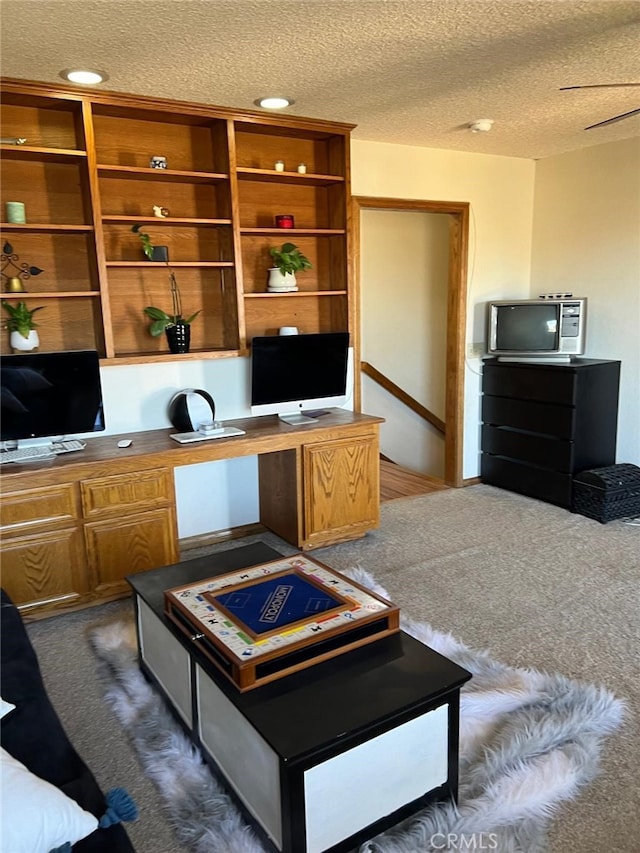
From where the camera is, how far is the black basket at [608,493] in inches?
154

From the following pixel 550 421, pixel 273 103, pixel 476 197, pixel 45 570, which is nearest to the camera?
pixel 45 570

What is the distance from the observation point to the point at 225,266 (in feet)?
11.3

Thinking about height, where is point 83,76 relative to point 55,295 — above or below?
above

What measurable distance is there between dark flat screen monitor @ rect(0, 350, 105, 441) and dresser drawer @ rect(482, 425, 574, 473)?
2853 mm

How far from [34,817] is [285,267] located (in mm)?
3040

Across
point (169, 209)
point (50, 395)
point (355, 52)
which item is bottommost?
point (50, 395)

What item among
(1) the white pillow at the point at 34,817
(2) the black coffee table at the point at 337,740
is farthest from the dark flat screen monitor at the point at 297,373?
(1) the white pillow at the point at 34,817

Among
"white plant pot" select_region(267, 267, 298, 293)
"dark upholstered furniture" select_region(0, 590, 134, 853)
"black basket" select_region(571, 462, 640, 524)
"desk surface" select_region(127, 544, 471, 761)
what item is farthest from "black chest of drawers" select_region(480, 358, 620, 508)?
"dark upholstered furniture" select_region(0, 590, 134, 853)

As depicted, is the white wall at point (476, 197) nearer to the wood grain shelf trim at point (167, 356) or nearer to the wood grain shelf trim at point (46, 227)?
the wood grain shelf trim at point (167, 356)

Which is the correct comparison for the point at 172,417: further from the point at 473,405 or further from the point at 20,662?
the point at 473,405

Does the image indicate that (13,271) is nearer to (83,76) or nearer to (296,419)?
(83,76)

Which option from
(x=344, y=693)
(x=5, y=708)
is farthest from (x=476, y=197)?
(x=5, y=708)

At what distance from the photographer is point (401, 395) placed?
5570 mm

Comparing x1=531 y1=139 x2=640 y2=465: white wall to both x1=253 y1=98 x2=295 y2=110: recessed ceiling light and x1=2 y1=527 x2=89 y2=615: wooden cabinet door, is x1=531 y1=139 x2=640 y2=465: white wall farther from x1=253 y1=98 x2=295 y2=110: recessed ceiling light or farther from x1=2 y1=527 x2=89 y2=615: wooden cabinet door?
x1=2 y1=527 x2=89 y2=615: wooden cabinet door
